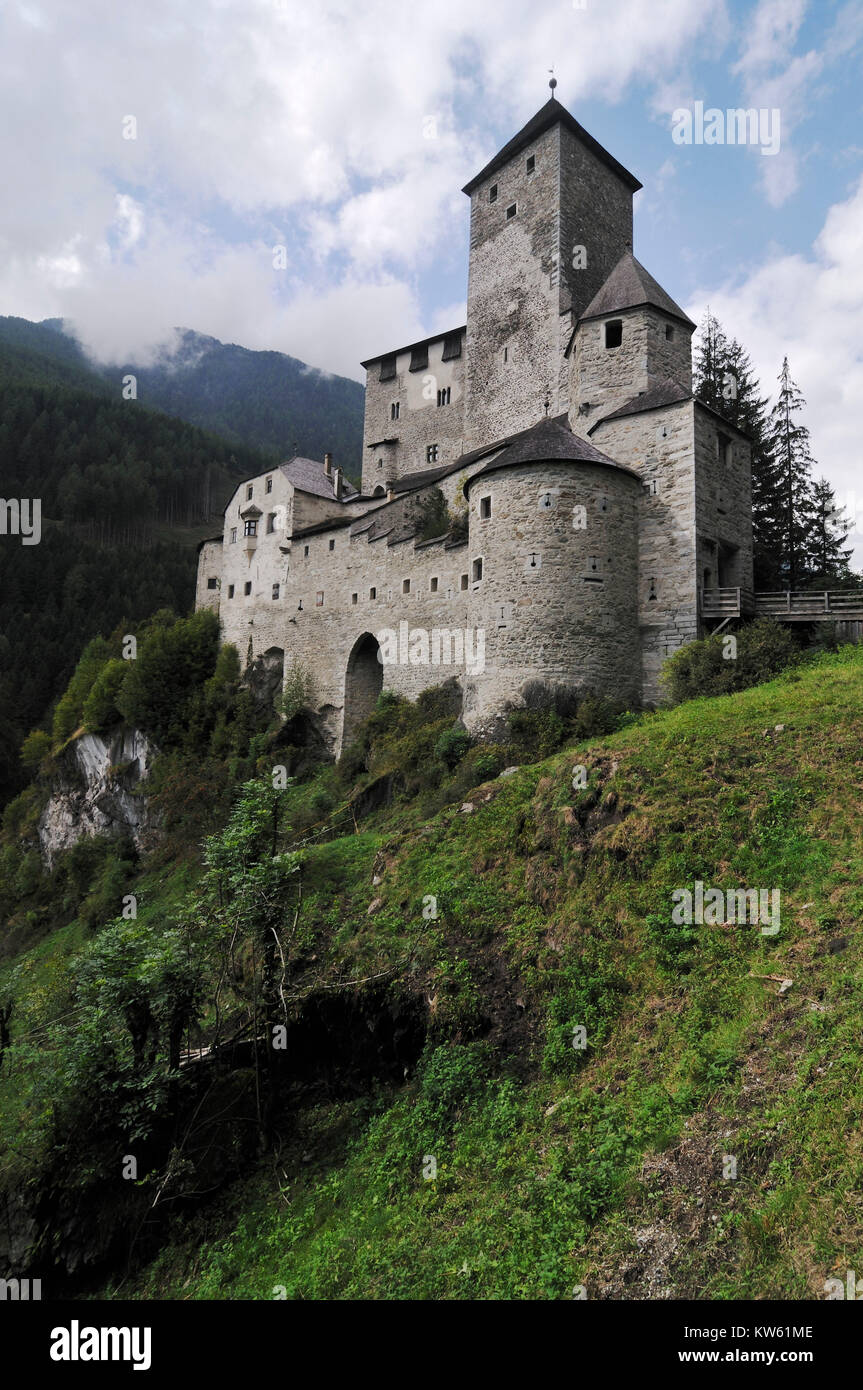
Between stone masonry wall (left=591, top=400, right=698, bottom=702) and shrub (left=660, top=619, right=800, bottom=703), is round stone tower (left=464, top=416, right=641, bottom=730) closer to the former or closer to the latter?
stone masonry wall (left=591, top=400, right=698, bottom=702)

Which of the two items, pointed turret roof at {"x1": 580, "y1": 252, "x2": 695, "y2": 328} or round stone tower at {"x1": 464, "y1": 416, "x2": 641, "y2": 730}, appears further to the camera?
pointed turret roof at {"x1": 580, "y1": 252, "x2": 695, "y2": 328}

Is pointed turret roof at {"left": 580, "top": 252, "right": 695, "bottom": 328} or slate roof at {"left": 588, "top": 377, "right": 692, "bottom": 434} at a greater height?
pointed turret roof at {"left": 580, "top": 252, "right": 695, "bottom": 328}

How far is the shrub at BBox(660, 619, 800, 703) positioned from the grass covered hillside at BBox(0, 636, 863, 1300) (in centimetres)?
231

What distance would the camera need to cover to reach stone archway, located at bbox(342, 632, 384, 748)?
34.2 meters

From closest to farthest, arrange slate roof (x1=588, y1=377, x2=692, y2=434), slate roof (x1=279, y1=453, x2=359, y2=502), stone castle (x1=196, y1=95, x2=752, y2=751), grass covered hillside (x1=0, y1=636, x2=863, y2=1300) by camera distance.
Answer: grass covered hillside (x1=0, y1=636, x2=863, y2=1300) < stone castle (x1=196, y1=95, x2=752, y2=751) < slate roof (x1=588, y1=377, x2=692, y2=434) < slate roof (x1=279, y1=453, x2=359, y2=502)

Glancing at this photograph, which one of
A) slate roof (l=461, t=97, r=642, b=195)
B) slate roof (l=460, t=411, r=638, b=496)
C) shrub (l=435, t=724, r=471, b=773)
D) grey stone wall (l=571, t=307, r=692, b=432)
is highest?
slate roof (l=461, t=97, r=642, b=195)

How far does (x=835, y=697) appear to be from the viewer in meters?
15.1

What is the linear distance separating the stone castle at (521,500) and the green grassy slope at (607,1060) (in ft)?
22.6

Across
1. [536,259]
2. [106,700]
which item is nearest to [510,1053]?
[106,700]

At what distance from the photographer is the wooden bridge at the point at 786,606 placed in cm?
2134

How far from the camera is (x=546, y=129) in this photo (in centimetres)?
3800

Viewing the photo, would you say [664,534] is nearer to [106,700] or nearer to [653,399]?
[653,399]

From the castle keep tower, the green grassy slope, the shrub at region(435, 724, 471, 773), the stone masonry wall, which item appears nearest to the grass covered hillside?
the green grassy slope

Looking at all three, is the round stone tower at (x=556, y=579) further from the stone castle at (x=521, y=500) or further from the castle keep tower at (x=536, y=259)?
the castle keep tower at (x=536, y=259)
